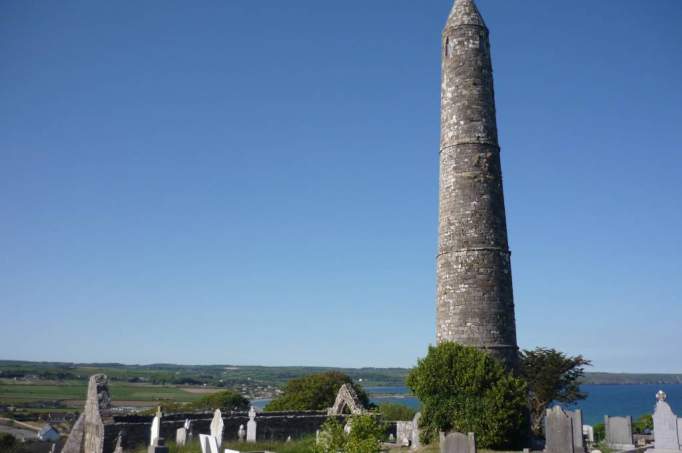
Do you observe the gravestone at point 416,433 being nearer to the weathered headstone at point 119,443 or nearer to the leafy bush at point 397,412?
the weathered headstone at point 119,443

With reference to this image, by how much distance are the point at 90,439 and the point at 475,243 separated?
15792 millimetres

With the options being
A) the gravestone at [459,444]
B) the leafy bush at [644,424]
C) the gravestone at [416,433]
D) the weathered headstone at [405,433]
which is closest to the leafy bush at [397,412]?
the leafy bush at [644,424]

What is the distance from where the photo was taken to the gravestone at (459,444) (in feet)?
42.4

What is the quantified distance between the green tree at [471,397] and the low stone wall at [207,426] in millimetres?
6968

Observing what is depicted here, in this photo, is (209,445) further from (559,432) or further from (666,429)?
(666,429)

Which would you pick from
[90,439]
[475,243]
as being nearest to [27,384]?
[90,439]

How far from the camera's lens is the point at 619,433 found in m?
21.0

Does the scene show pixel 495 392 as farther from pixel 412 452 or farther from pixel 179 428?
pixel 179 428

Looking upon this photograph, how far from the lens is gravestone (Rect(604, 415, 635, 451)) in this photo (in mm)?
20812


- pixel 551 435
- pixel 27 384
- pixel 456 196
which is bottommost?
pixel 27 384

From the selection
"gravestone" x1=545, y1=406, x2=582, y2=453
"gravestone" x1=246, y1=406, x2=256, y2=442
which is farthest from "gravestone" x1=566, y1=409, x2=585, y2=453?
"gravestone" x1=246, y1=406, x2=256, y2=442

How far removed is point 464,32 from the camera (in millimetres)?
24312

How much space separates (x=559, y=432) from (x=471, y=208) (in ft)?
32.0

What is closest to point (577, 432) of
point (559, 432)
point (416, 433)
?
point (559, 432)
